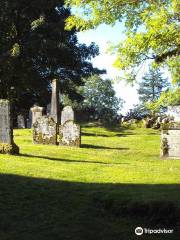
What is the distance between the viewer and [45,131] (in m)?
22.8

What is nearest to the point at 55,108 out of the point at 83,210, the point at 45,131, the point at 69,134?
the point at 45,131

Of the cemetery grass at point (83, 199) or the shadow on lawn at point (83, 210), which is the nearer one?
the shadow on lawn at point (83, 210)

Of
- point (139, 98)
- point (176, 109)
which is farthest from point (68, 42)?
point (139, 98)

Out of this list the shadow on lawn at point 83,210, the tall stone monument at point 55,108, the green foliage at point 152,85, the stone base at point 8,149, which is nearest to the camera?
the shadow on lawn at point 83,210

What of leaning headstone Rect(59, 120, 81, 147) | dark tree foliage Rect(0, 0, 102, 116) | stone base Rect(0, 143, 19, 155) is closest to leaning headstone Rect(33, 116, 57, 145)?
leaning headstone Rect(59, 120, 81, 147)

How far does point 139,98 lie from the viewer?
113938 millimetres

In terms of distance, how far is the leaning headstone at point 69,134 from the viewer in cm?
2225

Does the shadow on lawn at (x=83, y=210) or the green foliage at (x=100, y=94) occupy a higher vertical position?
the green foliage at (x=100, y=94)

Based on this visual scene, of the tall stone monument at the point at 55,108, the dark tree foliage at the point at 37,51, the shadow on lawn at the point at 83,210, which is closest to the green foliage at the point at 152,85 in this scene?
the dark tree foliage at the point at 37,51

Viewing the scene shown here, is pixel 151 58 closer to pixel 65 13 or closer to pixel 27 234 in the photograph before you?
pixel 27 234

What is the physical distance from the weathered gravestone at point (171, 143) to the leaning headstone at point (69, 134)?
4.21m

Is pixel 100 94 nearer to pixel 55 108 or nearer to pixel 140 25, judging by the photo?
pixel 55 108

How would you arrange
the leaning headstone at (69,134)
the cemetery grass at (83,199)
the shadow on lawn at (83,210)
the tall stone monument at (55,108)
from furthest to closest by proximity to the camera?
the tall stone monument at (55,108) < the leaning headstone at (69,134) < the cemetery grass at (83,199) < the shadow on lawn at (83,210)

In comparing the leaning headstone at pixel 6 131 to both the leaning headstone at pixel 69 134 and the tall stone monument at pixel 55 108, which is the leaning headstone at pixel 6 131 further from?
the tall stone monument at pixel 55 108
